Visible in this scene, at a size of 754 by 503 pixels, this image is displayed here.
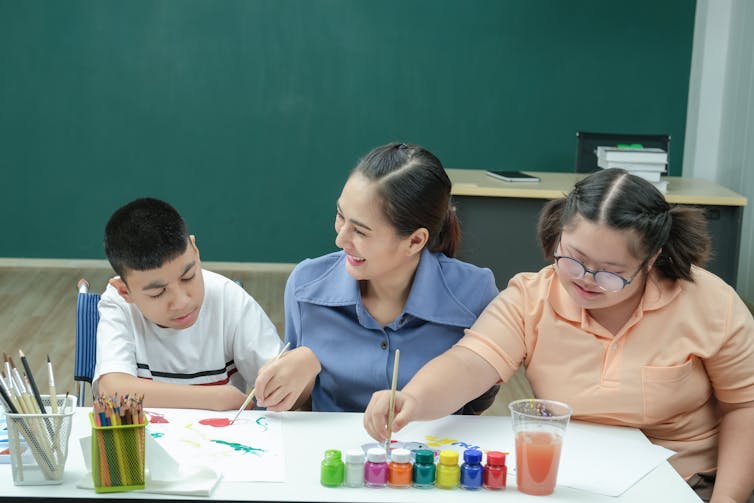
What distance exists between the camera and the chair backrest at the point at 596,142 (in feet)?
15.1

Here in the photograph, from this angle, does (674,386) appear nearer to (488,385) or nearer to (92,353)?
(488,385)

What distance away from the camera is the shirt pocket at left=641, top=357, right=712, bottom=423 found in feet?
5.50

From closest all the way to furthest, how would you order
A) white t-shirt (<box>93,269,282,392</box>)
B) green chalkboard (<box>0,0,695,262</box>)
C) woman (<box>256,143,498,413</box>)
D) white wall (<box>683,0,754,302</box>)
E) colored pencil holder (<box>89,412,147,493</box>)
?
colored pencil holder (<box>89,412,147,493</box>)
woman (<box>256,143,498,413</box>)
white t-shirt (<box>93,269,282,392</box>)
white wall (<box>683,0,754,302</box>)
green chalkboard (<box>0,0,695,262</box>)

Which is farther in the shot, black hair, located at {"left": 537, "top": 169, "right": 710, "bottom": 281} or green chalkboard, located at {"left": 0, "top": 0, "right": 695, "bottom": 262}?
green chalkboard, located at {"left": 0, "top": 0, "right": 695, "bottom": 262}

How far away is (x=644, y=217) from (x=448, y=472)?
0.59 metres

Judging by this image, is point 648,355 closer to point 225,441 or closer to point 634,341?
point 634,341

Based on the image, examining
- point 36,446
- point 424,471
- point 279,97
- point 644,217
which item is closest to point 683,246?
point 644,217

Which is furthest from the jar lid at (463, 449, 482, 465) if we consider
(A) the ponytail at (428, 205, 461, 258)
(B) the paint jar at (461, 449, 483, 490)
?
(A) the ponytail at (428, 205, 461, 258)

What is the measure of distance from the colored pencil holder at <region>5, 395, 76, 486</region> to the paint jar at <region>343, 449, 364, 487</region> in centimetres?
40

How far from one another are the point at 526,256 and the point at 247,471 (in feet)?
9.63

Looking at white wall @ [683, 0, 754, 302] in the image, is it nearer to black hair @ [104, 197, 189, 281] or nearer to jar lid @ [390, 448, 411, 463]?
black hair @ [104, 197, 189, 281]

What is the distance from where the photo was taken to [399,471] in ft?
4.56

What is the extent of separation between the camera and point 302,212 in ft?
18.5

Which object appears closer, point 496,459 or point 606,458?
point 496,459
